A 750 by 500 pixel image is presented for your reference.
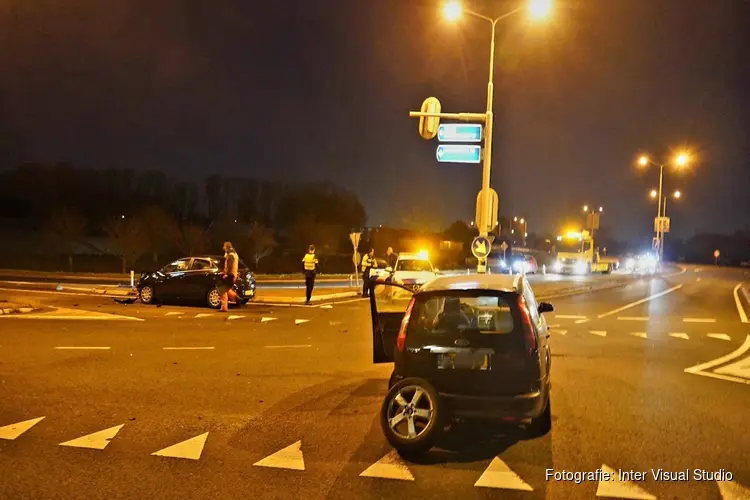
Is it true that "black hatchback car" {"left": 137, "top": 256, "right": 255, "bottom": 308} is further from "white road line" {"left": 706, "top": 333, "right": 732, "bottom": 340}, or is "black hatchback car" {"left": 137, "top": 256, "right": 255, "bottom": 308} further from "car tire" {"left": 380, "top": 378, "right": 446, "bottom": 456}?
"car tire" {"left": 380, "top": 378, "right": 446, "bottom": 456}

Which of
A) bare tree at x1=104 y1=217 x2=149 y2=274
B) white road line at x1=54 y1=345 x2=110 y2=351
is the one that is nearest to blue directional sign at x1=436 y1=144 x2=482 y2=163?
white road line at x1=54 y1=345 x2=110 y2=351

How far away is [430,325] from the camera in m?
6.50

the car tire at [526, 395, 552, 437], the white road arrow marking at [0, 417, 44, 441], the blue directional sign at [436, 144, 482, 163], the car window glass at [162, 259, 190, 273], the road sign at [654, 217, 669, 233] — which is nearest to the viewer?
the white road arrow marking at [0, 417, 44, 441]

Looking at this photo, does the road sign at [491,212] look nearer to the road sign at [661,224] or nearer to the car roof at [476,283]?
the car roof at [476,283]

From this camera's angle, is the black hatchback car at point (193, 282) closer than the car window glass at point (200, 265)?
Yes

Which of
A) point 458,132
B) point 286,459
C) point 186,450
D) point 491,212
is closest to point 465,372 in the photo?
point 286,459

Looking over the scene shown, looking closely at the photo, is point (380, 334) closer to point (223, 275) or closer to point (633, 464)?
point (633, 464)

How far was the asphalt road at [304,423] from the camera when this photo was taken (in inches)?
197

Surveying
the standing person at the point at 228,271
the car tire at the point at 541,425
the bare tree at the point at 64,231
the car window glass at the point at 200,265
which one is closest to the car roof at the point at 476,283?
the car tire at the point at 541,425

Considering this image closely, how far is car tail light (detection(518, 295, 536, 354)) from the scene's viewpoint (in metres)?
5.89

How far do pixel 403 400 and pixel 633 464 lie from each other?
2.07m

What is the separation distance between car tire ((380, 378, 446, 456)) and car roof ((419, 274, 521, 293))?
0.98m

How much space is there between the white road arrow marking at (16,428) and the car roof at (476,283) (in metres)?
4.16

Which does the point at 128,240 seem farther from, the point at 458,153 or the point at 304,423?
Answer: the point at 304,423
